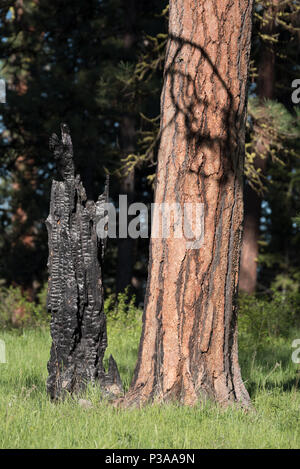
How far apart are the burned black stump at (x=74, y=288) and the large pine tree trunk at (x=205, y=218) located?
497 mm

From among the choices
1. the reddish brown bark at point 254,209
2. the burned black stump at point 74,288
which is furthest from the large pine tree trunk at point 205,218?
the reddish brown bark at point 254,209

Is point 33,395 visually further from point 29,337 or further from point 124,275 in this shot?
point 124,275

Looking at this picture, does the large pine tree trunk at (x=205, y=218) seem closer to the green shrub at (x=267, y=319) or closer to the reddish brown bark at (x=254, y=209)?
the green shrub at (x=267, y=319)

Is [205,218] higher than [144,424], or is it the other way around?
[205,218]

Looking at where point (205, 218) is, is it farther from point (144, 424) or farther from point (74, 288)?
point (144, 424)

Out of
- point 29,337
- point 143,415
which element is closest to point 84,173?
point 29,337

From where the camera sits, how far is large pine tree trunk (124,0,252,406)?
4.79 m

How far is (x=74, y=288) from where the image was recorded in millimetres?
5164

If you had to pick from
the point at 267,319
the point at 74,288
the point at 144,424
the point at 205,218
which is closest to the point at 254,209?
the point at 267,319

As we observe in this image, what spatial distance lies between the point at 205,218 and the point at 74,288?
4.59ft

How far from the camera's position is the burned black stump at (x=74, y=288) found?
5.18 metres

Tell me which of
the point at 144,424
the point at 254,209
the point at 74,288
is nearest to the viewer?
the point at 144,424

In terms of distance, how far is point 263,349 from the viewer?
8477 mm

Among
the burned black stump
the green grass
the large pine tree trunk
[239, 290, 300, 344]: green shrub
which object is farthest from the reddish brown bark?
the burned black stump
